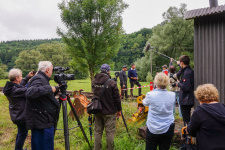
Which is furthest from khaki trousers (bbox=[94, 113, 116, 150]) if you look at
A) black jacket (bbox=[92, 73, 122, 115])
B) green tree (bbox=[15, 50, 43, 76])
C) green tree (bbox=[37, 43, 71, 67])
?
green tree (bbox=[15, 50, 43, 76])

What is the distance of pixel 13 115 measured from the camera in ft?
11.5

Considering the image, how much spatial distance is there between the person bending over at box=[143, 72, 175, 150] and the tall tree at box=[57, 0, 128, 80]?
10.3 metres

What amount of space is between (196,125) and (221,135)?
0.26 metres

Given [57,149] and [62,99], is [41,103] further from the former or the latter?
[57,149]

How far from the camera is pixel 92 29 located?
12.8 m

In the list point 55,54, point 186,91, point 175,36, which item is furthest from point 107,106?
point 55,54

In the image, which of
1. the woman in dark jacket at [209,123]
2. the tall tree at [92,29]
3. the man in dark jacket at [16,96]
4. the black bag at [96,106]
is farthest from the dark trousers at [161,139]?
the tall tree at [92,29]

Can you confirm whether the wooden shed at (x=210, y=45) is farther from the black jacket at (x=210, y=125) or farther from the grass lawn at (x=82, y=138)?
the black jacket at (x=210, y=125)

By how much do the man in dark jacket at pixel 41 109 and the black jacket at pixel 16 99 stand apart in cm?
87

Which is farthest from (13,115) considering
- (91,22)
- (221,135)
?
(91,22)

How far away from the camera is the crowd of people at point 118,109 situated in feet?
6.51

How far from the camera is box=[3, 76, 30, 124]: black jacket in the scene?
11.2 ft

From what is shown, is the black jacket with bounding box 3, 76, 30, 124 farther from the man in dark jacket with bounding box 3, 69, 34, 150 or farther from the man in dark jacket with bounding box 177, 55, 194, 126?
the man in dark jacket with bounding box 177, 55, 194, 126

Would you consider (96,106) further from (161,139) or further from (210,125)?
(210,125)
